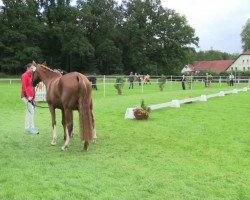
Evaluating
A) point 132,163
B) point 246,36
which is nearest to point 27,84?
point 132,163

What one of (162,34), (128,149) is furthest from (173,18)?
(128,149)

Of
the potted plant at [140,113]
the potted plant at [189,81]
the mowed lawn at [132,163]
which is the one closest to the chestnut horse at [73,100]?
the mowed lawn at [132,163]

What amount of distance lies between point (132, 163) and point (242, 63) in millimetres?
115704

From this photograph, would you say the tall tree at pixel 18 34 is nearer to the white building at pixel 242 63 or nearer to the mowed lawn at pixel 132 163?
the mowed lawn at pixel 132 163

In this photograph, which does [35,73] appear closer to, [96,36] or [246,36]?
[96,36]

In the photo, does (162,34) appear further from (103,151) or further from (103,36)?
(103,151)

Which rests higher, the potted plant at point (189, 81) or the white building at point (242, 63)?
the white building at point (242, 63)

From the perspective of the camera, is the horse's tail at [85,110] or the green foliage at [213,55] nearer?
the horse's tail at [85,110]

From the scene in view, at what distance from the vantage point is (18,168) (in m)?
7.74

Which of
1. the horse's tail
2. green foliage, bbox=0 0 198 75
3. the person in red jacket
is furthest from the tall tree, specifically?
the horse's tail

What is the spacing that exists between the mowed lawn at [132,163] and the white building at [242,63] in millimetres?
105895

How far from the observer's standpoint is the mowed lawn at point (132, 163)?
6.43 meters

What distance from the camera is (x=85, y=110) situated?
934 cm

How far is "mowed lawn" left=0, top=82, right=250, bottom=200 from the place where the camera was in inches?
253
